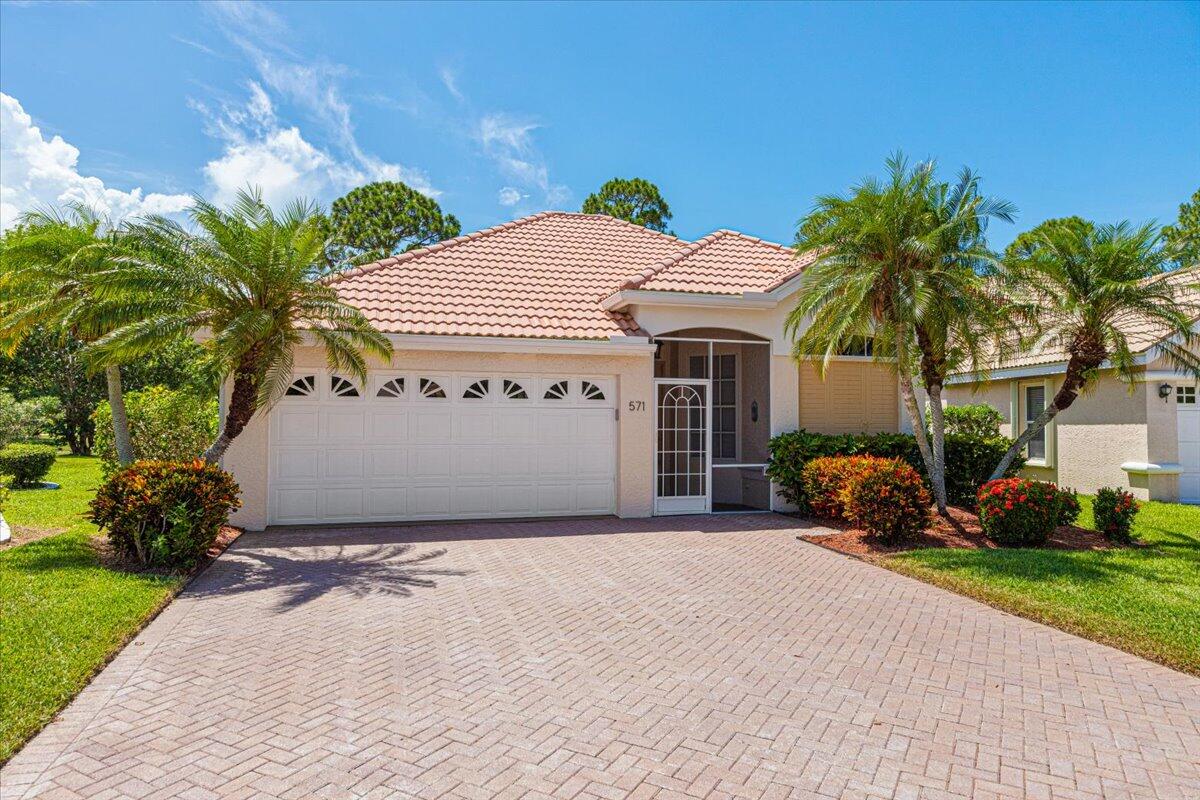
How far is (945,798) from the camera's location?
12.1 ft

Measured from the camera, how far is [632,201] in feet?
123

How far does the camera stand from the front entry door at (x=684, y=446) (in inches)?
539

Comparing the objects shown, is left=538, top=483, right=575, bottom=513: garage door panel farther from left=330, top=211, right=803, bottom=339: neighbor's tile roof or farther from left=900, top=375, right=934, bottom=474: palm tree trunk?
left=900, top=375, right=934, bottom=474: palm tree trunk

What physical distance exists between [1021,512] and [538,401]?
25.9 feet

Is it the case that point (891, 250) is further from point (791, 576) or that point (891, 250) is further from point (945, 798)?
point (945, 798)

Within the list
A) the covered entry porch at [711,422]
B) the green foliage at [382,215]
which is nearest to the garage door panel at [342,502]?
the covered entry porch at [711,422]

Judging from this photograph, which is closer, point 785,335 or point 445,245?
point 785,335

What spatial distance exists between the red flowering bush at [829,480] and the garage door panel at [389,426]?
7180mm

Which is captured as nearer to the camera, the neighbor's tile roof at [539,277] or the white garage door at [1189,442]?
the neighbor's tile roof at [539,277]

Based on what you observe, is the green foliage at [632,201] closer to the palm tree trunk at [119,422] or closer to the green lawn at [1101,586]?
the palm tree trunk at [119,422]

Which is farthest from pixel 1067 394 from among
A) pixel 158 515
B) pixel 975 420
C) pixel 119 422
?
pixel 119 422

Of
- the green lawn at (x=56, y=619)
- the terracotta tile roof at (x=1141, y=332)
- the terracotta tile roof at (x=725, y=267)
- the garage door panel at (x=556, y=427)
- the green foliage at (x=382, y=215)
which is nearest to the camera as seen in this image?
the green lawn at (x=56, y=619)

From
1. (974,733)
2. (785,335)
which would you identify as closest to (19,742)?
(974,733)

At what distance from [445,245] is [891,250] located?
937 centimetres
